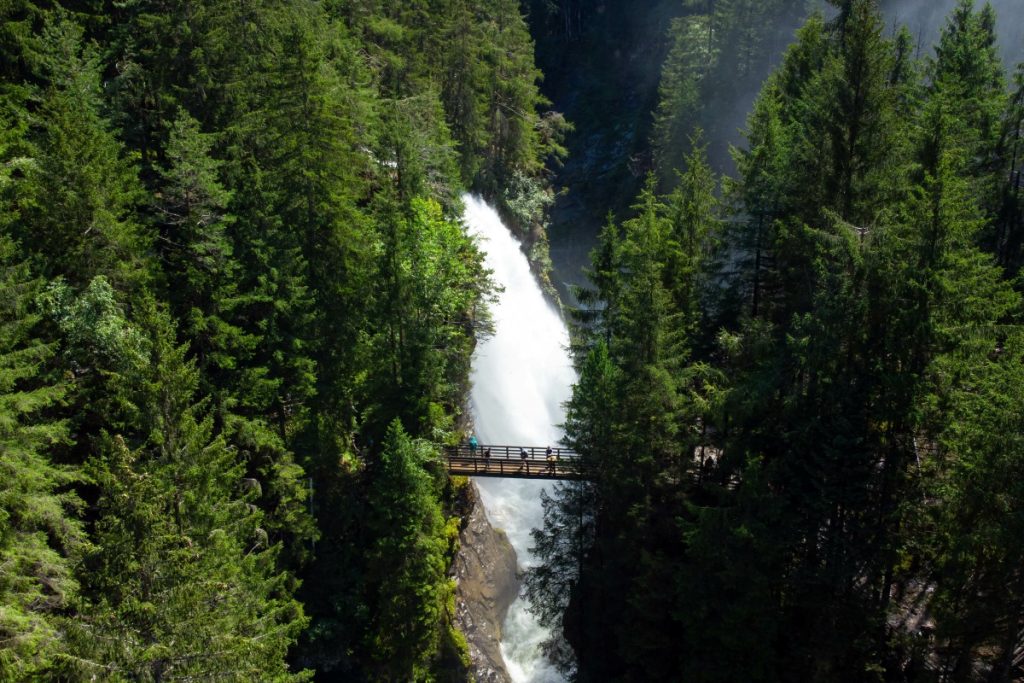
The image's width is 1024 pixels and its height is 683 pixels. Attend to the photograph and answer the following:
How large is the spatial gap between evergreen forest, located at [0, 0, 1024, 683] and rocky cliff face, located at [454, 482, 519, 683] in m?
1.35

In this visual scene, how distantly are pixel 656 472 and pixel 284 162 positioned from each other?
57.7 ft

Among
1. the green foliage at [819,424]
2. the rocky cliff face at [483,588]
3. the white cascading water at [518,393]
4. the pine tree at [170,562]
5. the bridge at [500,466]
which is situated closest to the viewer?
the pine tree at [170,562]

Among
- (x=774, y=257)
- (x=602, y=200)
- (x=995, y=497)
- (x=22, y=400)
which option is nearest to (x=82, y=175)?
(x=22, y=400)

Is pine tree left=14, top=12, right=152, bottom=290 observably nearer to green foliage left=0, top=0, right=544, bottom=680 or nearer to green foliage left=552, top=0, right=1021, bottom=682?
green foliage left=0, top=0, right=544, bottom=680

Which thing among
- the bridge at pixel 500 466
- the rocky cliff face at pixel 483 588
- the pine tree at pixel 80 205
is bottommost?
the rocky cliff face at pixel 483 588

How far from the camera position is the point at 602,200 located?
2670 inches

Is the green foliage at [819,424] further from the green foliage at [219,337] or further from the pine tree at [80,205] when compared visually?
the pine tree at [80,205]

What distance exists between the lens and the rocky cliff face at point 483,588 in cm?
2939

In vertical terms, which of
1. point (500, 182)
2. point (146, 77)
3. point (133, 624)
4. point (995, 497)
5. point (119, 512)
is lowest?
point (133, 624)

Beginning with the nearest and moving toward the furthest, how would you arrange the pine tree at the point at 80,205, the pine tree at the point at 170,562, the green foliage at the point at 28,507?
1. the green foliage at the point at 28,507
2. the pine tree at the point at 170,562
3. the pine tree at the point at 80,205

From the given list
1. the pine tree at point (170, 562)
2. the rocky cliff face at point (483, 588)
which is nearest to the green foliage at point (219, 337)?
the pine tree at point (170, 562)

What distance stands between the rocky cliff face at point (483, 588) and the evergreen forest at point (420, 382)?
1347 millimetres

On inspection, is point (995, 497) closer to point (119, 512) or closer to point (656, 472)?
point (656, 472)

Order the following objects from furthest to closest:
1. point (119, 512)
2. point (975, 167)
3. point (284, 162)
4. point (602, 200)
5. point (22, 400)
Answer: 1. point (602, 200)
2. point (975, 167)
3. point (284, 162)
4. point (22, 400)
5. point (119, 512)
